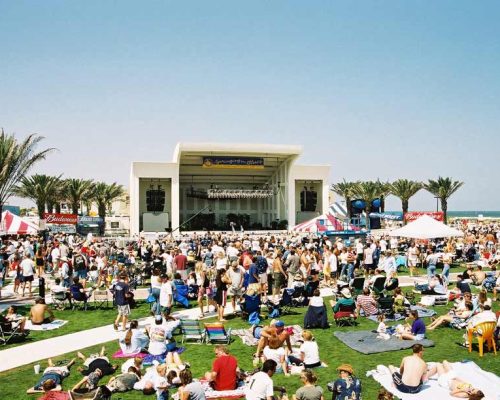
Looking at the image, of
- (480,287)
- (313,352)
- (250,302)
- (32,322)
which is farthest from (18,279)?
(480,287)

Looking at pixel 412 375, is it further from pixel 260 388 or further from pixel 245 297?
pixel 245 297

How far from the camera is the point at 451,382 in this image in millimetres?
7207

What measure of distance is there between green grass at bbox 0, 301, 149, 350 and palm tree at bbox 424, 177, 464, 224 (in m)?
40.7

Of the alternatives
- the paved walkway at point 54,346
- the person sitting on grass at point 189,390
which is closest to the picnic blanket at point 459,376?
the person sitting on grass at point 189,390

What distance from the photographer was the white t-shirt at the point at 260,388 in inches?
254

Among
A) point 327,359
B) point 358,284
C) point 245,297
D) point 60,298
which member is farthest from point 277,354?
point 60,298

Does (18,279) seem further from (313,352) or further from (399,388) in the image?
(399,388)

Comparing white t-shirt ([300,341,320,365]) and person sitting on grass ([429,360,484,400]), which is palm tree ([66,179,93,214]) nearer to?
white t-shirt ([300,341,320,365])

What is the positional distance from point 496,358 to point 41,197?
135ft

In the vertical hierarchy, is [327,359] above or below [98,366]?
below

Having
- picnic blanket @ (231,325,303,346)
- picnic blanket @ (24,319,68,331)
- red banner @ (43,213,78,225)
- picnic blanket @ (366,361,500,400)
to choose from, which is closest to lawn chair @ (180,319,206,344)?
picnic blanket @ (231,325,303,346)

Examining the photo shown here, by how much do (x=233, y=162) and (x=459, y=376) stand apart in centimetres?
4184

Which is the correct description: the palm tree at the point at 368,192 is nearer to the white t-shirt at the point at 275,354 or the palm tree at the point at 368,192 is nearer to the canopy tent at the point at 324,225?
the canopy tent at the point at 324,225

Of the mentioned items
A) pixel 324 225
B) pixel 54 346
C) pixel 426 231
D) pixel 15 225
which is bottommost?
pixel 54 346
